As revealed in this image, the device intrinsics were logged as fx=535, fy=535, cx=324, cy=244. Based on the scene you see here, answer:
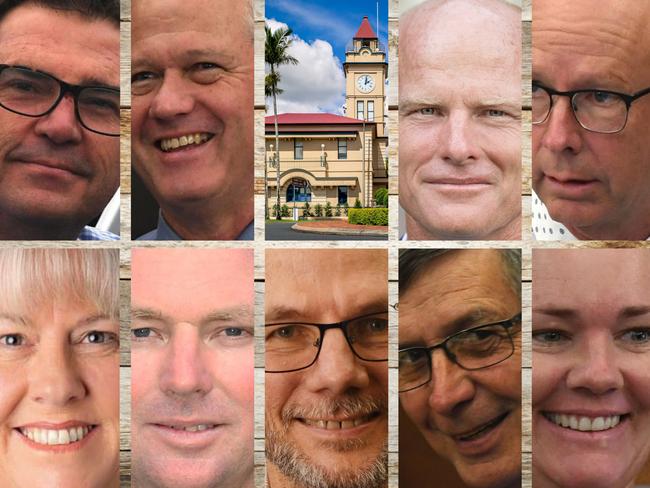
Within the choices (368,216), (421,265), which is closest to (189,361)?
(368,216)

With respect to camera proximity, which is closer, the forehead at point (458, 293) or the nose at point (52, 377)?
the nose at point (52, 377)

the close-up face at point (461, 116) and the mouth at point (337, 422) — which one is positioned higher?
the close-up face at point (461, 116)

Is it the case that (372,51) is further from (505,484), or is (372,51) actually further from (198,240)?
(505,484)

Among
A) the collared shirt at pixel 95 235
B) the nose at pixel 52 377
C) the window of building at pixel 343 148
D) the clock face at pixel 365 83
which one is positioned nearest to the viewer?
the nose at pixel 52 377

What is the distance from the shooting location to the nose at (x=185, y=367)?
3.25 metres

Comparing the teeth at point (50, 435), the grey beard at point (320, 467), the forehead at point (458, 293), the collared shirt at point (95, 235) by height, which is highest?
the collared shirt at point (95, 235)

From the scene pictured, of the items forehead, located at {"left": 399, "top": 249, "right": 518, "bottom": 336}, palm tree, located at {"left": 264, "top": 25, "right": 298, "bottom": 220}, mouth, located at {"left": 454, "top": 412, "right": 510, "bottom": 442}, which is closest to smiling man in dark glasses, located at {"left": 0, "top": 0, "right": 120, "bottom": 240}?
palm tree, located at {"left": 264, "top": 25, "right": 298, "bottom": 220}

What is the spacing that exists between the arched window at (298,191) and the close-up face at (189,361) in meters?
0.51

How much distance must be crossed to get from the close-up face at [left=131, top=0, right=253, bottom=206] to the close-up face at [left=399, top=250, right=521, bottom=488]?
1.30 meters

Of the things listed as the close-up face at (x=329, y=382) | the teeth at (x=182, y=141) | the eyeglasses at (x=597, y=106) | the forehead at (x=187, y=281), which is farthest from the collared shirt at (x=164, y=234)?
the eyeglasses at (x=597, y=106)

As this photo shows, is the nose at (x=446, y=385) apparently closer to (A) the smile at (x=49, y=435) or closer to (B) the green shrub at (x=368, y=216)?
(B) the green shrub at (x=368, y=216)

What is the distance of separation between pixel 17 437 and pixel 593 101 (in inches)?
160

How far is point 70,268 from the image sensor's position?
A: 327 centimetres

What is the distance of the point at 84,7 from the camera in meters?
3.26
